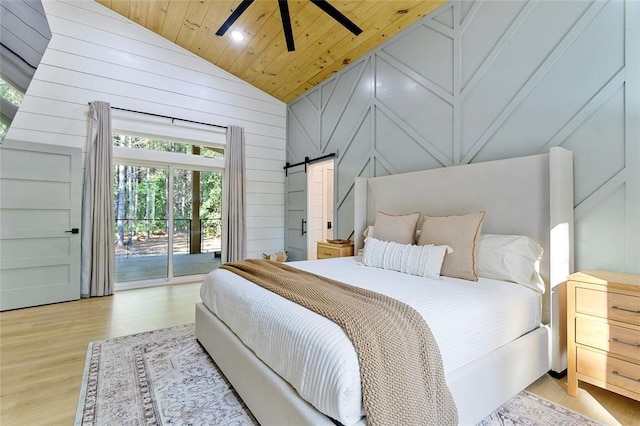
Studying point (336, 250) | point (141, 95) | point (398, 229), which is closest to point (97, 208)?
point (141, 95)

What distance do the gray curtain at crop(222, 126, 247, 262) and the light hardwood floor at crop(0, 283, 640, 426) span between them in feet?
3.34

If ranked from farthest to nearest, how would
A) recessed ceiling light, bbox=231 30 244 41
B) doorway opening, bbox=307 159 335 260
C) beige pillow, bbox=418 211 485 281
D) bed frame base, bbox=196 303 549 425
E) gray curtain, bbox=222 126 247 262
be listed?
doorway opening, bbox=307 159 335 260, gray curtain, bbox=222 126 247 262, recessed ceiling light, bbox=231 30 244 41, beige pillow, bbox=418 211 485 281, bed frame base, bbox=196 303 549 425

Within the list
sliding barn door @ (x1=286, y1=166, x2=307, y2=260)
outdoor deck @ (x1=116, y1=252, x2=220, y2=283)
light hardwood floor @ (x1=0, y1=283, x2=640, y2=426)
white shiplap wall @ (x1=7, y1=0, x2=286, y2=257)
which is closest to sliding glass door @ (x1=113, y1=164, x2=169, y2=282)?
outdoor deck @ (x1=116, y1=252, x2=220, y2=283)

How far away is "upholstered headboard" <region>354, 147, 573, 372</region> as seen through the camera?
2037mm

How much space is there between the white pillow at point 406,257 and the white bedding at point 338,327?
102 millimetres

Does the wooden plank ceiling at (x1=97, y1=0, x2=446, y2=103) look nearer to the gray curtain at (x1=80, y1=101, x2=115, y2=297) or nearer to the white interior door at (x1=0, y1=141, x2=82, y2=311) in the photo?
the gray curtain at (x1=80, y1=101, x2=115, y2=297)

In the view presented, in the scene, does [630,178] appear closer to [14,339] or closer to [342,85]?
[342,85]

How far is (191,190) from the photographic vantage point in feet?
15.9

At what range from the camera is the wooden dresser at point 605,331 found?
160 cm

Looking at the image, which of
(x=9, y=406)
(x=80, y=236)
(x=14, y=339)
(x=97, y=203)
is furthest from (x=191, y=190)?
(x=9, y=406)

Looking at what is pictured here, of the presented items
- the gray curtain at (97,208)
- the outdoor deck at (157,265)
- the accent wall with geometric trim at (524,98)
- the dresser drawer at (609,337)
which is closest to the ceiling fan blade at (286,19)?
the accent wall with geometric trim at (524,98)

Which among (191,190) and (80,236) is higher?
(191,190)

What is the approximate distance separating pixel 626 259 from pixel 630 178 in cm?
54

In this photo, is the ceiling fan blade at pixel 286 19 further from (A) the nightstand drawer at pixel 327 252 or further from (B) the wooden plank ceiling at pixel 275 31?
(A) the nightstand drawer at pixel 327 252
